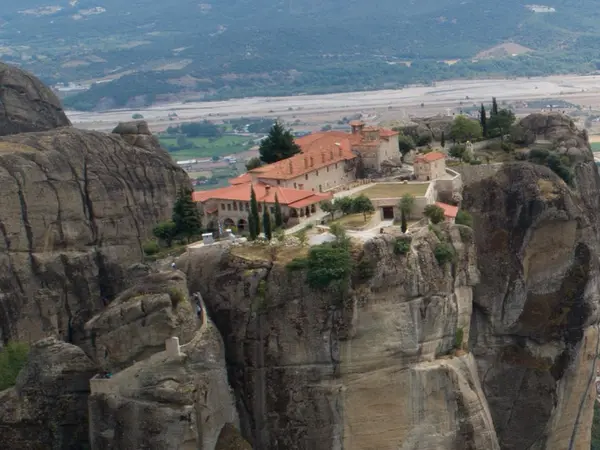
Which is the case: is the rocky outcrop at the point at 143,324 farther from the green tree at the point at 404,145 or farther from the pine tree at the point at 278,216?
the green tree at the point at 404,145

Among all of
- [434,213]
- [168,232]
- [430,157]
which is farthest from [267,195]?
[430,157]

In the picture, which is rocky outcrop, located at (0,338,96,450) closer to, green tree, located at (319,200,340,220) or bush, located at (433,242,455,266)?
green tree, located at (319,200,340,220)

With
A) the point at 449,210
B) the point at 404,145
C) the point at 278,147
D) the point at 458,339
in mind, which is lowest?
the point at 458,339

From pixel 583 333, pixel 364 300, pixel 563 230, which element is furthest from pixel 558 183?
pixel 364 300

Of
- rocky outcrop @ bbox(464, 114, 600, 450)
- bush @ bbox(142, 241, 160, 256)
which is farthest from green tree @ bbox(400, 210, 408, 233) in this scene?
bush @ bbox(142, 241, 160, 256)

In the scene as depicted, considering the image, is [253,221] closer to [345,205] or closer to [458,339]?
[345,205]

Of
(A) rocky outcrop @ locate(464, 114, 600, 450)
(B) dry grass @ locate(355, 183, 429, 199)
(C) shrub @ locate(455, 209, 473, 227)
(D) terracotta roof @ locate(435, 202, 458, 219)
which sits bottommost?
(A) rocky outcrop @ locate(464, 114, 600, 450)

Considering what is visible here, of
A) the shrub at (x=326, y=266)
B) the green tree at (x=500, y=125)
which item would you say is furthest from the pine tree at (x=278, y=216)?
the green tree at (x=500, y=125)
